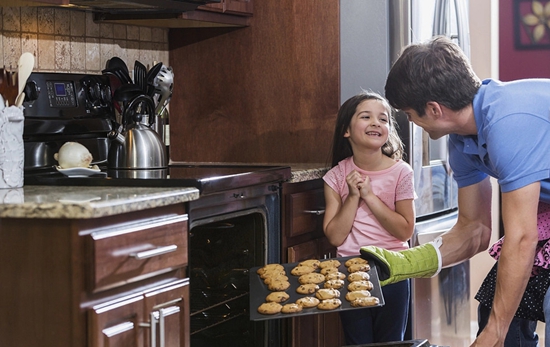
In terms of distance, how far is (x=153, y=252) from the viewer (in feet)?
5.72

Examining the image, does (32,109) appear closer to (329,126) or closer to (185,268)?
(185,268)

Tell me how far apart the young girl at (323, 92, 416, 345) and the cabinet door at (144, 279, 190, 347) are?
73 centimetres

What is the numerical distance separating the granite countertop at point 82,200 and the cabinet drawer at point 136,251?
5cm

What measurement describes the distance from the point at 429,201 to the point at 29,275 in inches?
67.8

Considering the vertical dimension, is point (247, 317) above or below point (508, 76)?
below

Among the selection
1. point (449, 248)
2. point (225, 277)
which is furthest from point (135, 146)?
point (449, 248)

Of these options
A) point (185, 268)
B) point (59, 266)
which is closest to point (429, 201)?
point (185, 268)

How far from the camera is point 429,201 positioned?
9.76ft

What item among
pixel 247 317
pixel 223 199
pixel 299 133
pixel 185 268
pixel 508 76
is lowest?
pixel 247 317

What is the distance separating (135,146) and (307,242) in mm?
632

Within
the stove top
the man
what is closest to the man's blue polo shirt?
the man

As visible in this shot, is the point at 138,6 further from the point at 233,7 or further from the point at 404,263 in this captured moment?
the point at 404,263

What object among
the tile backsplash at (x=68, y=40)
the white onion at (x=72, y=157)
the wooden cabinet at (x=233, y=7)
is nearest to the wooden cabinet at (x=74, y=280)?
the white onion at (x=72, y=157)

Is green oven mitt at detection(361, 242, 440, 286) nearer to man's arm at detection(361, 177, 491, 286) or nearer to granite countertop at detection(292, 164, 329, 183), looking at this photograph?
man's arm at detection(361, 177, 491, 286)
